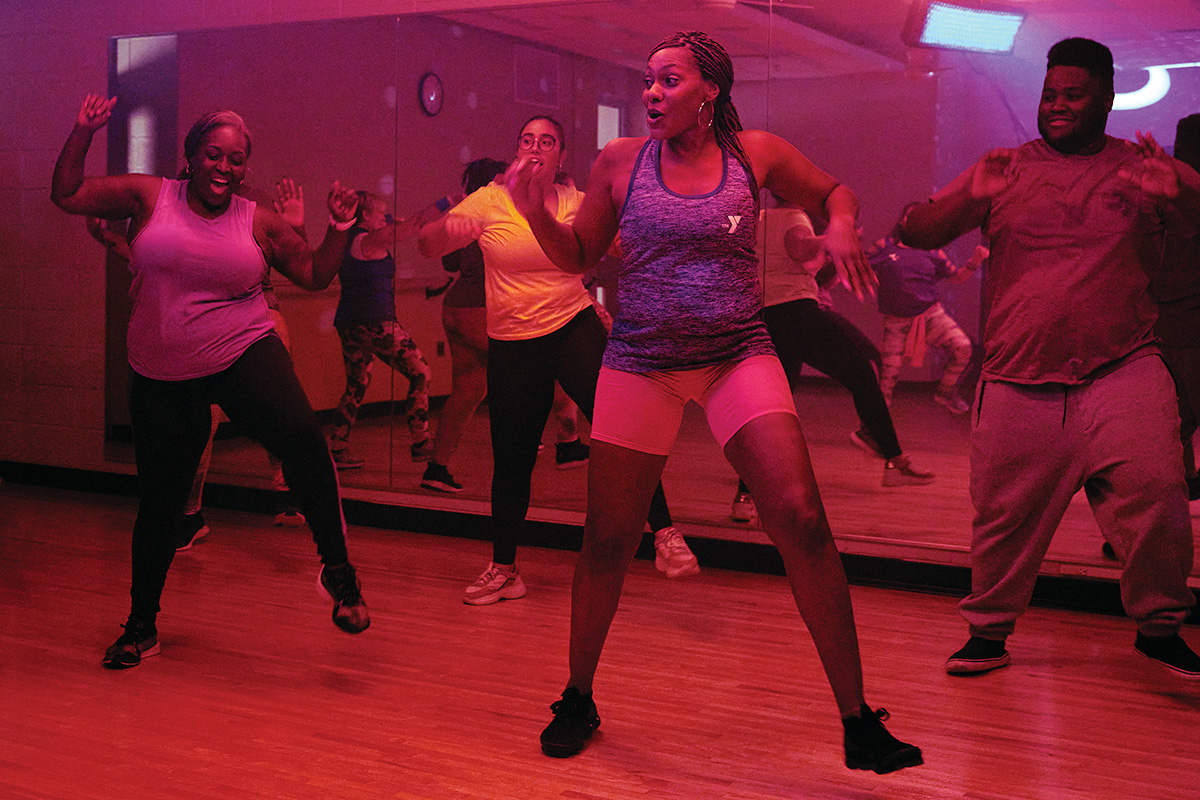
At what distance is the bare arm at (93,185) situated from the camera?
321 cm

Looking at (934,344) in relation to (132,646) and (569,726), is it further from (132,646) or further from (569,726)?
(132,646)

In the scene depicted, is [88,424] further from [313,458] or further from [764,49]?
[764,49]

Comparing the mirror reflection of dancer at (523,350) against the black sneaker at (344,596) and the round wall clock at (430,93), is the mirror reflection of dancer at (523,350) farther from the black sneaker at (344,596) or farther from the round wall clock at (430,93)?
the round wall clock at (430,93)

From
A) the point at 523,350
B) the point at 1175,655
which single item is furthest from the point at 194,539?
the point at 1175,655

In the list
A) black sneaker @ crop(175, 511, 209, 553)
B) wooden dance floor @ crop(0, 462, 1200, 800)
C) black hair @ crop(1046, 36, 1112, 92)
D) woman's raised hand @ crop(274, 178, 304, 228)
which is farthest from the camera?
black sneaker @ crop(175, 511, 209, 553)

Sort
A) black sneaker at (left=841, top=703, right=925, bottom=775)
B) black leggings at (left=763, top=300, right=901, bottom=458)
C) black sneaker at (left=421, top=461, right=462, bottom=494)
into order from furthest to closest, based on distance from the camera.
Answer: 1. black sneaker at (left=421, top=461, right=462, bottom=494)
2. black leggings at (left=763, top=300, right=901, bottom=458)
3. black sneaker at (left=841, top=703, right=925, bottom=775)

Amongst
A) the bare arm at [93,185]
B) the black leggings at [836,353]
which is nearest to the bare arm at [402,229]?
the black leggings at [836,353]

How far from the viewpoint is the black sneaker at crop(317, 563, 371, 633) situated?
3332 millimetres

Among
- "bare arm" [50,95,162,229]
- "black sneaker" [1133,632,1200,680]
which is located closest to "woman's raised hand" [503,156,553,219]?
"bare arm" [50,95,162,229]

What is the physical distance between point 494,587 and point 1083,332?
2015mm

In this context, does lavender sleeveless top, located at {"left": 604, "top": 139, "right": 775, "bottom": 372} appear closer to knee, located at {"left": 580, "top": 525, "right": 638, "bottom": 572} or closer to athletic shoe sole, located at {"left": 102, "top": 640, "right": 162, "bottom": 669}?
knee, located at {"left": 580, "top": 525, "right": 638, "bottom": 572}

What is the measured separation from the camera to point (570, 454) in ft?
16.2

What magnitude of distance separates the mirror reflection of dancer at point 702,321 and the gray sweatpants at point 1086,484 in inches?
37.5

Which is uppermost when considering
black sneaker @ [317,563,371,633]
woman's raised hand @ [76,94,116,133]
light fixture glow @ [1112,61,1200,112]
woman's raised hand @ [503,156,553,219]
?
light fixture glow @ [1112,61,1200,112]
